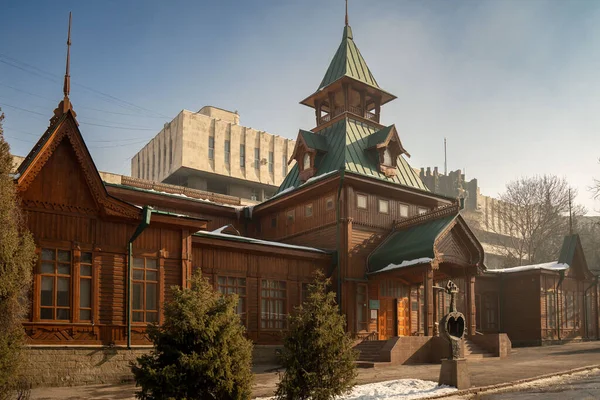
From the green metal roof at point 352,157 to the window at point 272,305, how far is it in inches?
259

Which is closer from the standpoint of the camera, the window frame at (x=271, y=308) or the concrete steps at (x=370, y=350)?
the concrete steps at (x=370, y=350)

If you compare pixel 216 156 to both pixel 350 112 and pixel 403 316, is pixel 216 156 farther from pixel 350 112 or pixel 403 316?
pixel 403 316

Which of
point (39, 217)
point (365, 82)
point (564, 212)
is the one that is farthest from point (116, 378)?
point (564, 212)

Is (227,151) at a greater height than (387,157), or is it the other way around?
(227,151)

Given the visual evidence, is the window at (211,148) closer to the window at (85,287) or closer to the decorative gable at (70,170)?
the decorative gable at (70,170)

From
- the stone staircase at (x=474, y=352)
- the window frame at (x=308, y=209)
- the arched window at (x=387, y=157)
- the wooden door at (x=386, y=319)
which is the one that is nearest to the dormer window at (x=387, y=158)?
the arched window at (x=387, y=157)

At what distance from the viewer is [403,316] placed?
31.7 m

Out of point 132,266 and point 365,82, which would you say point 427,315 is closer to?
point 132,266

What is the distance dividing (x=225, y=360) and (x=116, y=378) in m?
9.47

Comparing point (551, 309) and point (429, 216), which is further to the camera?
point (551, 309)

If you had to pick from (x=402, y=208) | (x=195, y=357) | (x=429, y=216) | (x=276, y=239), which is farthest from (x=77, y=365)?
(x=402, y=208)

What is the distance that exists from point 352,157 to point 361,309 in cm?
753

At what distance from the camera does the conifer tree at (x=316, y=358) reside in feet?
45.3

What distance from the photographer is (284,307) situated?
1120 inches
